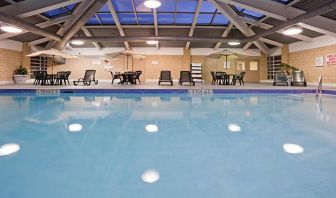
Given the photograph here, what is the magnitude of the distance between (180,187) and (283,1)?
977 cm

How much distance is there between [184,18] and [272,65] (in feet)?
23.6

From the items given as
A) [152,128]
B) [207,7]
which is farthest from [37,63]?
[152,128]

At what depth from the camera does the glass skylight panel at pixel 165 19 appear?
39.6ft

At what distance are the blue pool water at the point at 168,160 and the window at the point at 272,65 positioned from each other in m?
13.0

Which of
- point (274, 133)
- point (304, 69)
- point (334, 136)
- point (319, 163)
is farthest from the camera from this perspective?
point (304, 69)

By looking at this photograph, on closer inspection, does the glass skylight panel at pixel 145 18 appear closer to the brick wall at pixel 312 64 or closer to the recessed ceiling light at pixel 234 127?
the brick wall at pixel 312 64

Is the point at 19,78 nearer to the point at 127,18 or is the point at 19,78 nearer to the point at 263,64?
the point at 127,18

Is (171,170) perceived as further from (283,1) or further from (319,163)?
(283,1)

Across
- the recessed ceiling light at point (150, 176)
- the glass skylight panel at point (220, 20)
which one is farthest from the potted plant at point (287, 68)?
the recessed ceiling light at point (150, 176)

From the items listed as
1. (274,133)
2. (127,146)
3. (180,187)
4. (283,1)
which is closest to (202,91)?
(283,1)

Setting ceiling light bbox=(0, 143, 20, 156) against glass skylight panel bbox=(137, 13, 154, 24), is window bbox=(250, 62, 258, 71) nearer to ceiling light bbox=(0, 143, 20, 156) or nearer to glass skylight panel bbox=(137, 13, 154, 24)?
glass skylight panel bbox=(137, 13, 154, 24)

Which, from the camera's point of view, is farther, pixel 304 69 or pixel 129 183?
pixel 304 69

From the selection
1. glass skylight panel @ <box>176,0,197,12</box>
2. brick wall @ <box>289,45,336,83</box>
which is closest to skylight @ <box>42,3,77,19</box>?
glass skylight panel @ <box>176,0,197,12</box>

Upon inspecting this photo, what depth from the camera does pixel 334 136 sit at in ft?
9.27
